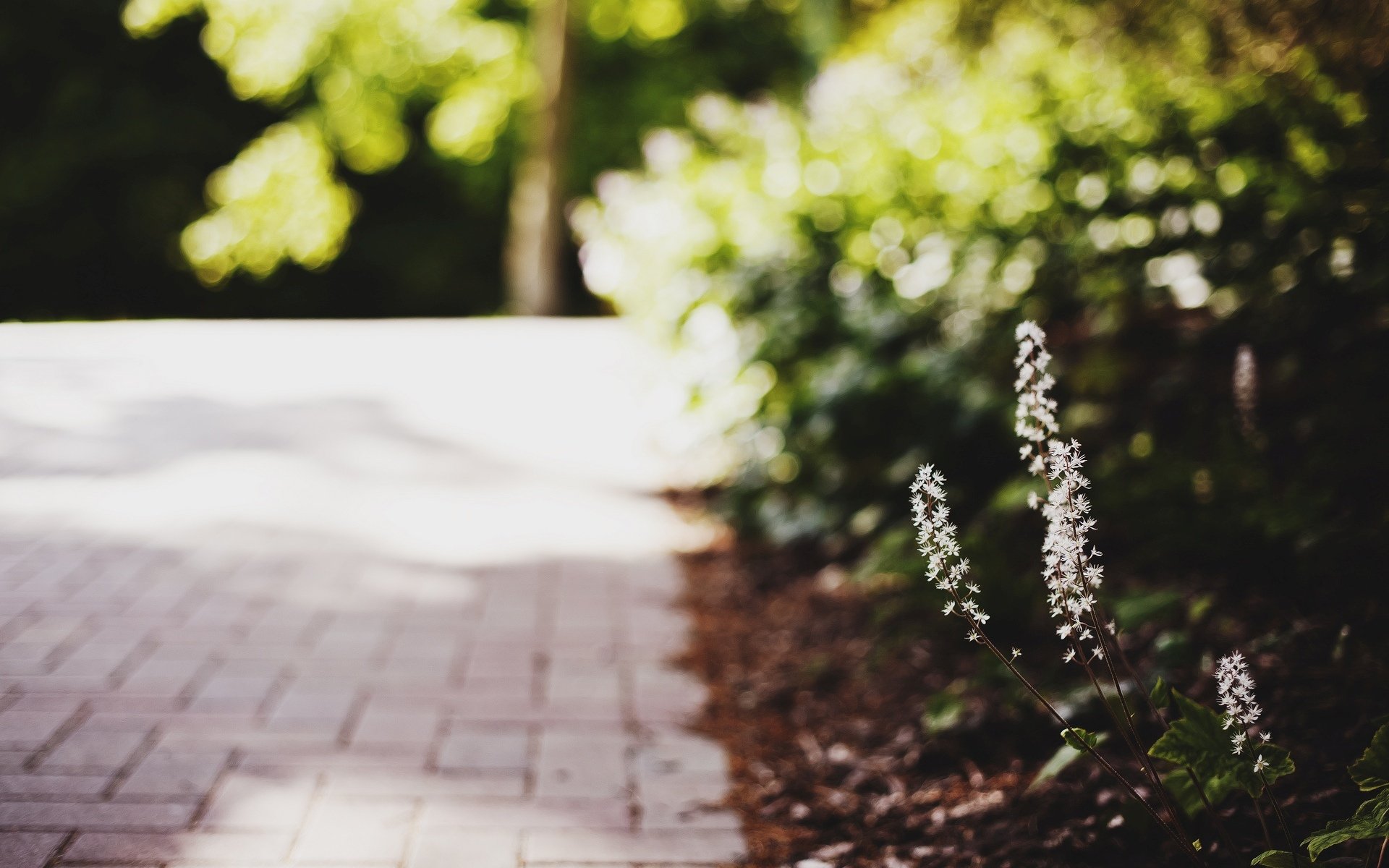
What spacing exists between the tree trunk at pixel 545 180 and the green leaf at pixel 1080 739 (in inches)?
408

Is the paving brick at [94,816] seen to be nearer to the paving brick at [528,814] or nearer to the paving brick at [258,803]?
the paving brick at [258,803]

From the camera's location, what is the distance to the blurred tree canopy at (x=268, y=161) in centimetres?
1274

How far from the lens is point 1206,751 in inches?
65.9

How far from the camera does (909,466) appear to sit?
3.45 meters

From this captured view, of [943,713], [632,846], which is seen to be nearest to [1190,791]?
[943,713]

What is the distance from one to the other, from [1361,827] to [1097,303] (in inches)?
106

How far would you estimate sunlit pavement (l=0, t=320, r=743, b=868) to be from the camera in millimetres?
2252

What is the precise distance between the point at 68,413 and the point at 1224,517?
5.14m

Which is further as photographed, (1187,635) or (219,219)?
(219,219)

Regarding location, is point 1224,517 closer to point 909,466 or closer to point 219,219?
point 909,466

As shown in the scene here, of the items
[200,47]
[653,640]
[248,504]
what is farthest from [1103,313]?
[200,47]

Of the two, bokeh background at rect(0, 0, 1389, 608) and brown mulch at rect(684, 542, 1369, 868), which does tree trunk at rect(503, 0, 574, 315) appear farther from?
brown mulch at rect(684, 542, 1369, 868)

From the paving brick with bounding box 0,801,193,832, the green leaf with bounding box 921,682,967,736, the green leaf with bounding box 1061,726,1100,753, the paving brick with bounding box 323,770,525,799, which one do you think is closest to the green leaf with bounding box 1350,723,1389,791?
the green leaf with bounding box 1061,726,1100,753

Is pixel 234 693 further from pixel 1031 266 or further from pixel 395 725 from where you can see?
pixel 1031 266
